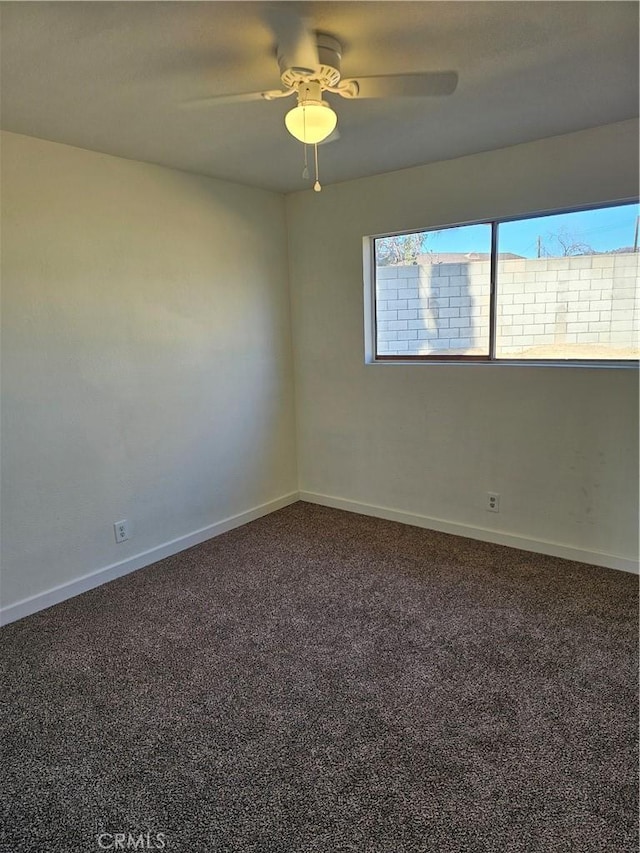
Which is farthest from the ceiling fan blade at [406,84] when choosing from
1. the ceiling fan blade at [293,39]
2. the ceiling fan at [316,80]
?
the ceiling fan blade at [293,39]

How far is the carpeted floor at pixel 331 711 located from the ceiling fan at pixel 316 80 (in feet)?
6.96

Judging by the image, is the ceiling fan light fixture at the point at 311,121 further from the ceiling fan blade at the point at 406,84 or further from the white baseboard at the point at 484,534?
the white baseboard at the point at 484,534

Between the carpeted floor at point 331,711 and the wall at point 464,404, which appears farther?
the wall at point 464,404

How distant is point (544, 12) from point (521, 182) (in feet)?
4.74

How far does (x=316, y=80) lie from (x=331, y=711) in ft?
7.58

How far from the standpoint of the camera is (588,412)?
9.63ft

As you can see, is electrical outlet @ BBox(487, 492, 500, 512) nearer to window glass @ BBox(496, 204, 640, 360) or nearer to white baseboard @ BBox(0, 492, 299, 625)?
window glass @ BBox(496, 204, 640, 360)

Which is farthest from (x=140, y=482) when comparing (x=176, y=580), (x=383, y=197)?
(x=383, y=197)

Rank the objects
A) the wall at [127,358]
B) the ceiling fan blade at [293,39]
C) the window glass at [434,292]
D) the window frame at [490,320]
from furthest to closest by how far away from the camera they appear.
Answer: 1. the window glass at [434,292]
2. the window frame at [490,320]
3. the wall at [127,358]
4. the ceiling fan blade at [293,39]

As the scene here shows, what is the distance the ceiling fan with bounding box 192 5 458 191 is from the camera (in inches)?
62.4

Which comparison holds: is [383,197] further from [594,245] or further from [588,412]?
[588,412]

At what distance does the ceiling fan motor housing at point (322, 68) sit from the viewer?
66.7 inches

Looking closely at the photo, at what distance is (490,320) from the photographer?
3.26 metres

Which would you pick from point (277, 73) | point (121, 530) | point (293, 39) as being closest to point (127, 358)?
point (121, 530)
